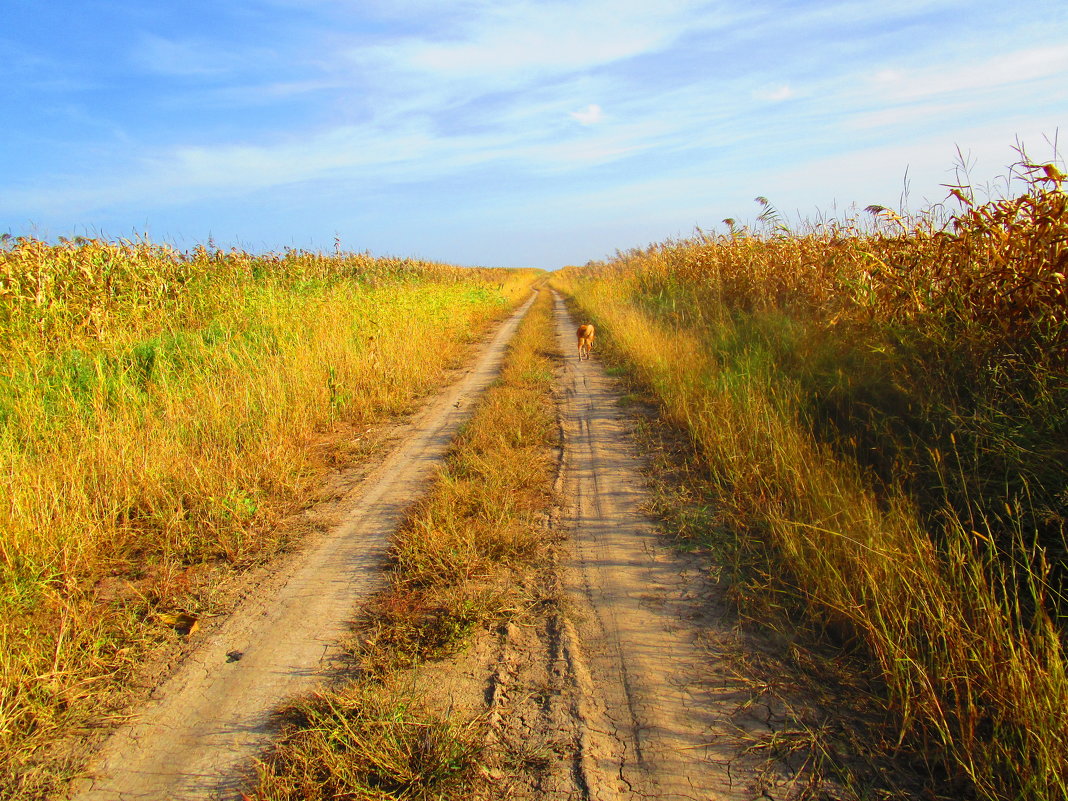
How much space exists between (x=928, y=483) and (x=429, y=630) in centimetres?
306

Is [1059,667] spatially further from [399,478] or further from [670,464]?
[399,478]

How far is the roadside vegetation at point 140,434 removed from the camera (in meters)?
2.58

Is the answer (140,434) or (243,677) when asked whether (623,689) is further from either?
(140,434)

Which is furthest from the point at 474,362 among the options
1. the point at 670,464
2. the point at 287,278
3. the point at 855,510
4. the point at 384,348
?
the point at 855,510

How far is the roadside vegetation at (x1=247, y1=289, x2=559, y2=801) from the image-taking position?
1.92 metres

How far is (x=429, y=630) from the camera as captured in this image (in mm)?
2727

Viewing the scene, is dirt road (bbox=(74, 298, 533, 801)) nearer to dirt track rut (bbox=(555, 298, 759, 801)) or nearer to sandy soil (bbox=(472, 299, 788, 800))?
sandy soil (bbox=(472, 299, 788, 800))

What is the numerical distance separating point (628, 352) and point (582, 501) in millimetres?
5347

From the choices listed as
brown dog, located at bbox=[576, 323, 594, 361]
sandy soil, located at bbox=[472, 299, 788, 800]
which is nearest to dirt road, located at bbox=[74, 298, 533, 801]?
sandy soil, located at bbox=[472, 299, 788, 800]

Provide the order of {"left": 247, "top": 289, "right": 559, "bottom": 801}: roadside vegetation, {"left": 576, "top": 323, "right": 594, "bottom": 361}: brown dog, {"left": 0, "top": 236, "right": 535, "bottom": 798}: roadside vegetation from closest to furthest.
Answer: {"left": 247, "top": 289, "right": 559, "bottom": 801}: roadside vegetation < {"left": 0, "top": 236, "right": 535, "bottom": 798}: roadside vegetation < {"left": 576, "top": 323, "right": 594, "bottom": 361}: brown dog

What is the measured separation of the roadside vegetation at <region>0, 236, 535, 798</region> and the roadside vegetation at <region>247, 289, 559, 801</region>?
900 millimetres

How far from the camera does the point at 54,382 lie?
5633mm

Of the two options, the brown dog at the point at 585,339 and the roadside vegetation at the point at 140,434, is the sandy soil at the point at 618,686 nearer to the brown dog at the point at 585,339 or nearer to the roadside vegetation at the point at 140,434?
the roadside vegetation at the point at 140,434

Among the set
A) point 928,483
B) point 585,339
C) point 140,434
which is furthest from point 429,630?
point 585,339
